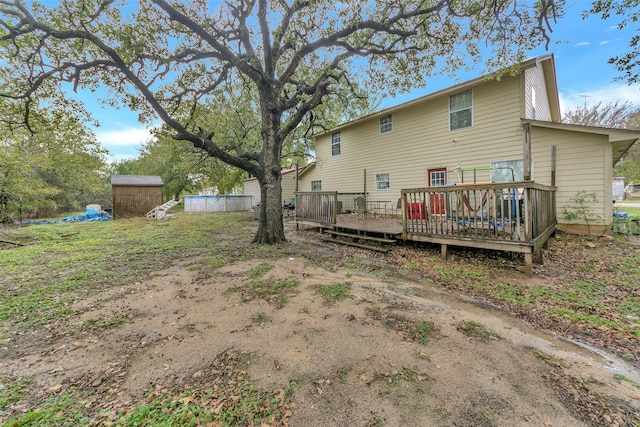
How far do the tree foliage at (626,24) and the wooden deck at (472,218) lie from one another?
2690 millimetres

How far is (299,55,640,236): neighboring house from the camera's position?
6996mm

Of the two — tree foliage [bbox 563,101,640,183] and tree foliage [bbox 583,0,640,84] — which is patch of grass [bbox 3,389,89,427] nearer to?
tree foliage [bbox 583,0,640,84]

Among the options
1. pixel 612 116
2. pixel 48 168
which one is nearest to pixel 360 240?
pixel 48 168

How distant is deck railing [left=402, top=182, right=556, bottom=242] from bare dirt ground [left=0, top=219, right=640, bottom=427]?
1985mm

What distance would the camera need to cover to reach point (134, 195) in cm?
1738

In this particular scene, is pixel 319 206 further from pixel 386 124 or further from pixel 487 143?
pixel 487 143

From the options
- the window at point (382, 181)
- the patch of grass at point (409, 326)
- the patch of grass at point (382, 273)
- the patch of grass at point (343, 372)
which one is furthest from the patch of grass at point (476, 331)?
the window at point (382, 181)

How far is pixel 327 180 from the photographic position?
1502cm

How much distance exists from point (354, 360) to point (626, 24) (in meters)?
8.49

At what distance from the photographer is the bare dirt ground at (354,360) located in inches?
70.6

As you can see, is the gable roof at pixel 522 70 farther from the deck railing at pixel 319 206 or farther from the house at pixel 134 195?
the house at pixel 134 195

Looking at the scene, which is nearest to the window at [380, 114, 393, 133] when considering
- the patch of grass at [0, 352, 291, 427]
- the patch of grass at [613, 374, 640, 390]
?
the patch of grass at [613, 374, 640, 390]

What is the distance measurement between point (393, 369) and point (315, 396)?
2.46 feet

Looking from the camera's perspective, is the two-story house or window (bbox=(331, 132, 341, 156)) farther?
window (bbox=(331, 132, 341, 156))
